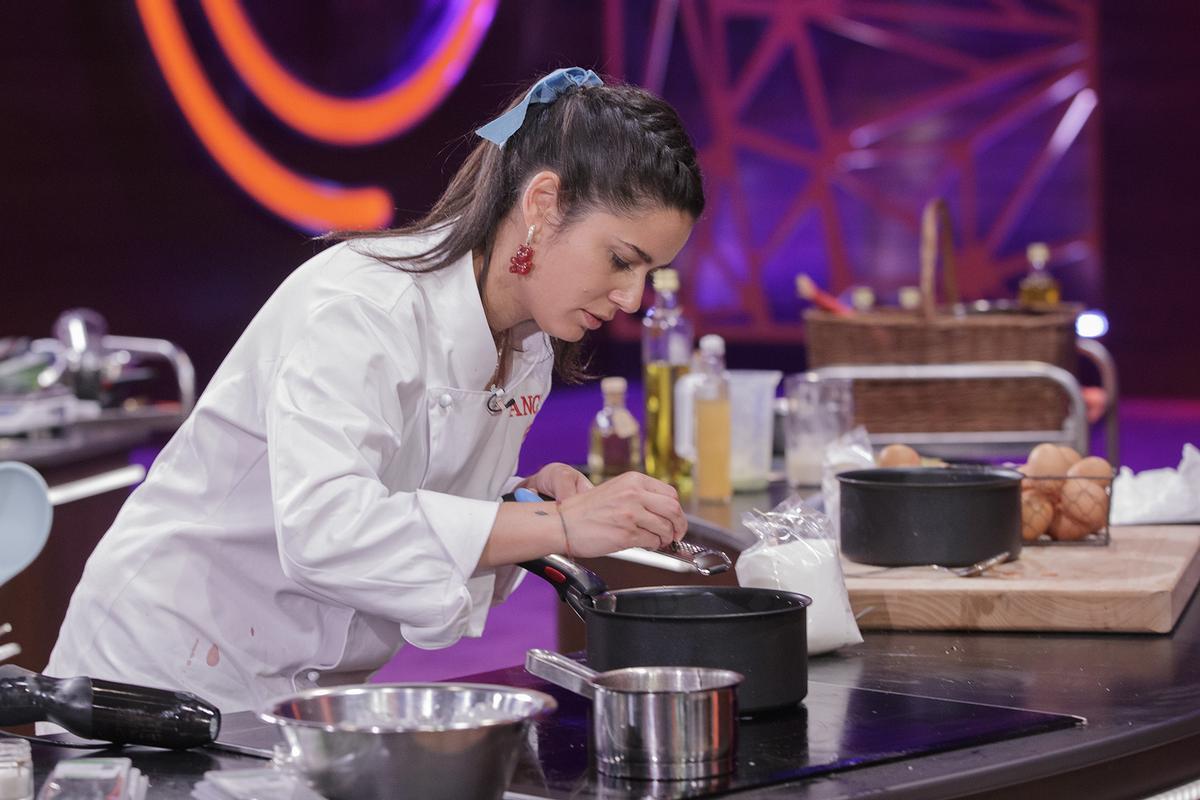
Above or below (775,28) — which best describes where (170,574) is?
below

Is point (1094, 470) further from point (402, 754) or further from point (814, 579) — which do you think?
point (402, 754)

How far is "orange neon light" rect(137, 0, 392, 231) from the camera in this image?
Result: 6312 mm

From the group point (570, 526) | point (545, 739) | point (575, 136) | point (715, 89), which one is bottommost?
point (545, 739)

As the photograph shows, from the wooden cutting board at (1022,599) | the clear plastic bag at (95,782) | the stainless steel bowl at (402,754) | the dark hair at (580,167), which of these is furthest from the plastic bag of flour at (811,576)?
the clear plastic bag at (95,782)

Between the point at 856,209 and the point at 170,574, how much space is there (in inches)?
316

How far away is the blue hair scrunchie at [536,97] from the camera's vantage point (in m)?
1.70

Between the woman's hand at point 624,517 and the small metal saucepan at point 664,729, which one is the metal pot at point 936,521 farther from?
the small metal saucepan at point 664,729

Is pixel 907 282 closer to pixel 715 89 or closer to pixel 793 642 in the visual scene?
pixel 715 89

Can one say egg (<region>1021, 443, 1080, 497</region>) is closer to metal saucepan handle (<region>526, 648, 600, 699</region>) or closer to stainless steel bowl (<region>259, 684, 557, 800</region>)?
metal saucepan handle (<region>526, 648, 600, 699</region>)

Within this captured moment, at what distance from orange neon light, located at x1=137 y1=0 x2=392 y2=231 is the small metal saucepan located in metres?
5.44

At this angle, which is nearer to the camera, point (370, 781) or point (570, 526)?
point (370, 781)

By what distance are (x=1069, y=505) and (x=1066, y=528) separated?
0.03m

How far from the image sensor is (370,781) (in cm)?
106

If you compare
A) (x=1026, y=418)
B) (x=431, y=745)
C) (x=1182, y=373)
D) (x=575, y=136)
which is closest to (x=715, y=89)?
(x=1182, y=373)
